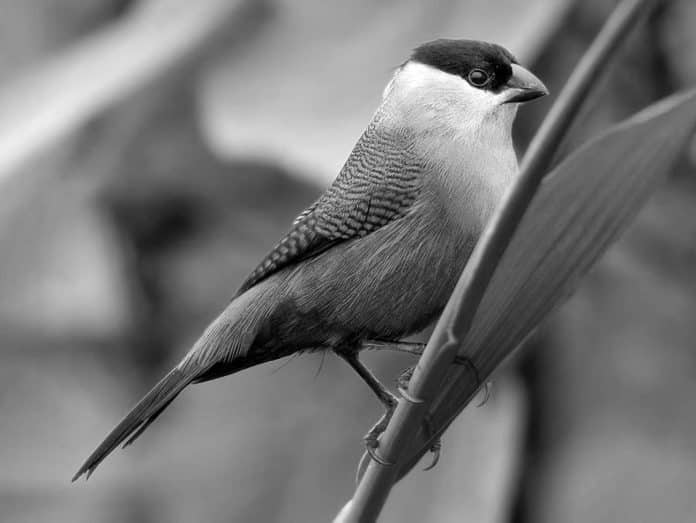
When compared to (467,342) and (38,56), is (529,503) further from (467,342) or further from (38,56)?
(467,342)

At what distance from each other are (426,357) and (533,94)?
16.6 inches

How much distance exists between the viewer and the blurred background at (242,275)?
167 cm

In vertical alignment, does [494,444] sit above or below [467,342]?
below

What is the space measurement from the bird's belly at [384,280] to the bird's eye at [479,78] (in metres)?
0.13

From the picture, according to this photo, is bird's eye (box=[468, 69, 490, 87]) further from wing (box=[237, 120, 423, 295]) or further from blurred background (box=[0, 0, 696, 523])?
blurred background (box=[0, 0, 696, 523])

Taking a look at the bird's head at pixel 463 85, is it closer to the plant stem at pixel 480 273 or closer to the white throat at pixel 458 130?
the white throat at pixel 458 130

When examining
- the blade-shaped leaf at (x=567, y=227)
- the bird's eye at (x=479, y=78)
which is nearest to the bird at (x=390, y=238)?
the bird's eye at (x=479, y=78)

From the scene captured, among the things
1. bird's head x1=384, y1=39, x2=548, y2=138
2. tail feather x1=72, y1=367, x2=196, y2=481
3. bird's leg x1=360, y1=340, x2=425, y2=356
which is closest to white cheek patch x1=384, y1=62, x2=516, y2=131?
bird's head x1=384, y1=39, x2=548, y2=138

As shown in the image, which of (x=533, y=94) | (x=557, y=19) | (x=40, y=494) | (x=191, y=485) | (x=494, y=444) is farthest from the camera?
(x=40, y=494)

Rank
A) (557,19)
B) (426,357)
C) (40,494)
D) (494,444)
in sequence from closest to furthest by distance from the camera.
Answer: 1. (426,357)
2. (557,19)
3. (494,444)
4. (40,494)

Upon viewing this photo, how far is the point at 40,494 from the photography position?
2.92 m

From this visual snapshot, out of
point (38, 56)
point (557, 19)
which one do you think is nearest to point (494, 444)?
Answer: point (557, 19)

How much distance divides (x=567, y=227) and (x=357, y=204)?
0.41 metres

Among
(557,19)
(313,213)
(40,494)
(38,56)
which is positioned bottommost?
(40,494)
